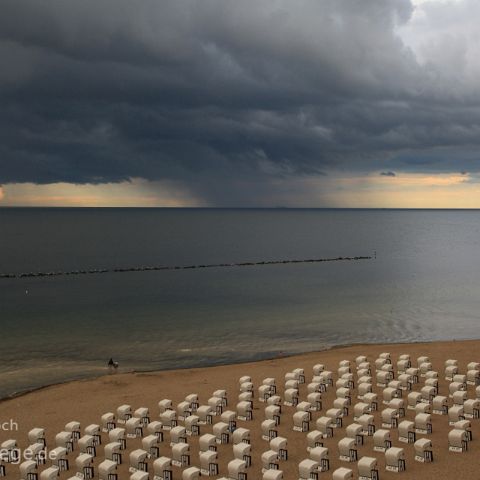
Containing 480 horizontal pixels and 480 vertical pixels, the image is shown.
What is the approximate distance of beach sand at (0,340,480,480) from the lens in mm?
20328

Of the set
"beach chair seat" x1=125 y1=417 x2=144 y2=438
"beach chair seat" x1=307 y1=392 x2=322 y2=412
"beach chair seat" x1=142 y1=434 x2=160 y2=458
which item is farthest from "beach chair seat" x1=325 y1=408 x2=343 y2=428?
"beach chair seat" x1=125 y1=417 x2=144 y2=438

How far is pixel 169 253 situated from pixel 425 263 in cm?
6332

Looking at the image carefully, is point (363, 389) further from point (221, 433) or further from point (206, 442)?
point (206, 442)

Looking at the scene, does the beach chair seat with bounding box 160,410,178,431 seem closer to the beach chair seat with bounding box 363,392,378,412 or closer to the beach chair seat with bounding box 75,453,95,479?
the beach chair seat with bounding box 75,453,95,479

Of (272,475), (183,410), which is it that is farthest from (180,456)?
(183,410)

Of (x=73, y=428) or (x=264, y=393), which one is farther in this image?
(x=264, y=393)

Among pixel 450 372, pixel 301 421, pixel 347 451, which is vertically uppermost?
pixel 450 372

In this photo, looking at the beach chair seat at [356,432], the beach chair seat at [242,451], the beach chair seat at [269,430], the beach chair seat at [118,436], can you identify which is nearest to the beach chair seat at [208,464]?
the beach chair seat at [242,451]

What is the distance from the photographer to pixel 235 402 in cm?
2848

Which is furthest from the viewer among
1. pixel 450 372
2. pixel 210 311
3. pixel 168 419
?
pixel 210 311

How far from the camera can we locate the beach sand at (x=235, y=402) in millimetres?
20328

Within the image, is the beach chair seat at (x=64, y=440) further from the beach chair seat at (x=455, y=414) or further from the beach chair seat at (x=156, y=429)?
the beach chair seat at (x=455, y=414)

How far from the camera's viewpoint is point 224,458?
21.4m

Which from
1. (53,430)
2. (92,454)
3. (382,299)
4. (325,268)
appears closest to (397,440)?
(92,454)
